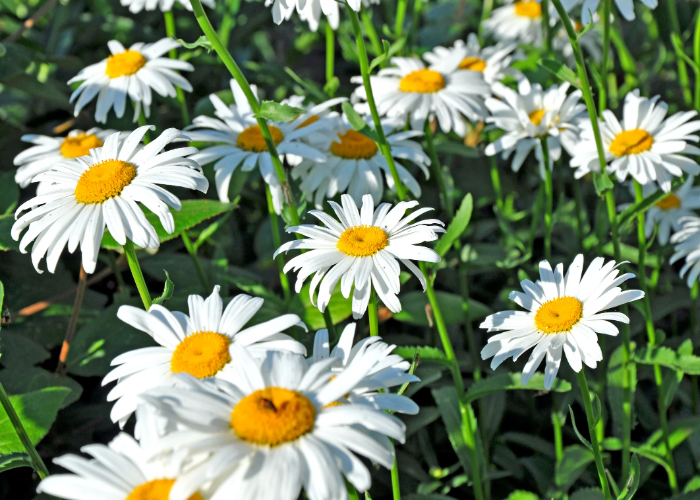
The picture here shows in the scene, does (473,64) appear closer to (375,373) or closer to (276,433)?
(375,373)

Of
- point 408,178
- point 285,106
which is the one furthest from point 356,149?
point 285,106

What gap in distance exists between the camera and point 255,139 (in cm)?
159

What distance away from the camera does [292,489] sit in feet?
2.30

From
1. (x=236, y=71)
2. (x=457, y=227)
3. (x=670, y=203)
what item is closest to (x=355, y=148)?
(x=457, y=227)

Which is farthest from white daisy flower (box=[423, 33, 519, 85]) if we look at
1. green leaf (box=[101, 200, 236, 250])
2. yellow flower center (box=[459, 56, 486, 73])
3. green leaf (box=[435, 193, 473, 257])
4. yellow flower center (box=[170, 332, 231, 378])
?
yellow flower center (box=[170, 332, 231, 378])

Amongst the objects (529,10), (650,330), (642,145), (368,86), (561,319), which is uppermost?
(368,86)

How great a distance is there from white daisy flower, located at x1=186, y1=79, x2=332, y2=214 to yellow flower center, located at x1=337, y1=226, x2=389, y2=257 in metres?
0.32

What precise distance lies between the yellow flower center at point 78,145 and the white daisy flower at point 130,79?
6 centimetres

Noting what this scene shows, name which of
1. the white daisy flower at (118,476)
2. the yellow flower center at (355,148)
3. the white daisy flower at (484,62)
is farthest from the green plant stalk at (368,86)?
the white daisy flower at (118,476)

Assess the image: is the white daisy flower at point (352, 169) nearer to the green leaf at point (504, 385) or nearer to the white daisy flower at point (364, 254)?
the white daisy flower at point (364, 254)

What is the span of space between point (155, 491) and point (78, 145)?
Result: 3.64 feet

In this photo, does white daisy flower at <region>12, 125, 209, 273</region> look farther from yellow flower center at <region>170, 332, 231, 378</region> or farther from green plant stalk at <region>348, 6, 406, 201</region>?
green plant stalk at <region>348, 6, 406, 201</region>

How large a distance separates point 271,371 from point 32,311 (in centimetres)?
114

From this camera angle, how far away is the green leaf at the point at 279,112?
1.17 m
